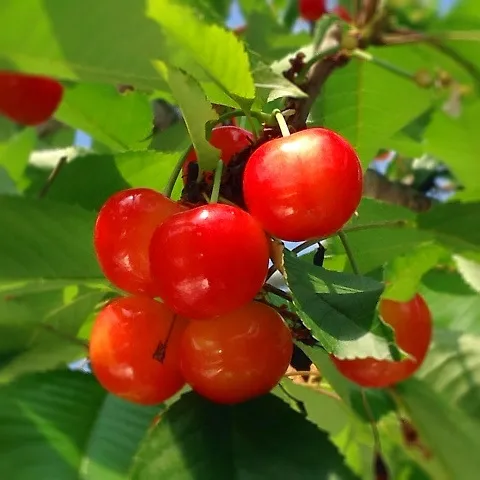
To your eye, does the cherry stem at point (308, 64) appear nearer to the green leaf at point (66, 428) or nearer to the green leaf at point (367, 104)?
the green leaf at point (367, 104)

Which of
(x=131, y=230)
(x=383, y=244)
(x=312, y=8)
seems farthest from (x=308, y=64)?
(x=312, y=8)

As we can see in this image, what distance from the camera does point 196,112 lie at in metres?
0.59

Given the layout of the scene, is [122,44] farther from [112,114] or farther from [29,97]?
[29,97]

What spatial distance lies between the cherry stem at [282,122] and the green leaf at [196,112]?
54mm

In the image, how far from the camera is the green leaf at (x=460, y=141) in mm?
1395

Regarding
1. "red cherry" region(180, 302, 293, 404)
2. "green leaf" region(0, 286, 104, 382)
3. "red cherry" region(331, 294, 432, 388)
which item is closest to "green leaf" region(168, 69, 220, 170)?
"red cherry" region(180, 302, 293, 404)

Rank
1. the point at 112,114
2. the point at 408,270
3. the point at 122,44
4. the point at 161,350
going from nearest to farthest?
the point at 122,44 → the point at 161,350 → the point at 408,270 → the point at 112,114

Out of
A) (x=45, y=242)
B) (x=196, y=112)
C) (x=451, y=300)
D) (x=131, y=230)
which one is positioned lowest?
(x=451, y=300)

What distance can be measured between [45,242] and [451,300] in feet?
2.43

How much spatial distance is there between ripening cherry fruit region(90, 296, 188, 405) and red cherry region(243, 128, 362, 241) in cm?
14

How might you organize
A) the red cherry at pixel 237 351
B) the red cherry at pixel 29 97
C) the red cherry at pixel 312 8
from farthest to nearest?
the red cherry at pixel 312 8
the red cherry at pixel 29 97
the red cherry at pixel 237 351

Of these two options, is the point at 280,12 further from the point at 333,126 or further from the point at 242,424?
the point at 242,424

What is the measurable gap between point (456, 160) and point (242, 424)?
0.89 m

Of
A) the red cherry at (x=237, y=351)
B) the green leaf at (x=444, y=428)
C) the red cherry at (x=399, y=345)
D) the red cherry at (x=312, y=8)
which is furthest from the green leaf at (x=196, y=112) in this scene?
the red cherry at (x=312, y=8)
